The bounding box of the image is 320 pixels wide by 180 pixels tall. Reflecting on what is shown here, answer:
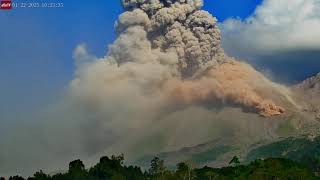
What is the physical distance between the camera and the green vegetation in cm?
13875

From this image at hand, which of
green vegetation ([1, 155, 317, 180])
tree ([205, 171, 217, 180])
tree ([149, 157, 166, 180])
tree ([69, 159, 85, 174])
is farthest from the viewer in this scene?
tree ([149, 157, 166, 180])

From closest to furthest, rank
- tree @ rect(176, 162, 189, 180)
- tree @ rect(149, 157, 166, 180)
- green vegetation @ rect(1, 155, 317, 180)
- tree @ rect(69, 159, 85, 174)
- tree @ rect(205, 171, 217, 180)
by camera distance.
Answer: green vegetation @ rect(1, 155, 317, 180)
tree @ rect(176, 162, 189, 180)
tree @ rect(205, 171, 217, 180)
tree @ rect(69, 159, 85, 174)
tree @ rect(149, 157, 166, 180)

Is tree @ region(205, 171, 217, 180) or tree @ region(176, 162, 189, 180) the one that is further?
tree @ region(205, 171, 217, 180)

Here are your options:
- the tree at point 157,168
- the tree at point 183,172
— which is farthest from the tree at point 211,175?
the tree at point 157,168

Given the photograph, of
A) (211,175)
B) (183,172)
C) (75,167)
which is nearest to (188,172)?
(183,172)

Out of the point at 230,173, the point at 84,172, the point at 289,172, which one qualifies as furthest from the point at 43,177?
the point at 289,172

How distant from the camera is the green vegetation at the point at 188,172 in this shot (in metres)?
139

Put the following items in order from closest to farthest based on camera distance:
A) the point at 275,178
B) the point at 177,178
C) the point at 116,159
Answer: the point at 275,178 → the point at 177,178 → the point at 116,159

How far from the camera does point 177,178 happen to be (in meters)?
148

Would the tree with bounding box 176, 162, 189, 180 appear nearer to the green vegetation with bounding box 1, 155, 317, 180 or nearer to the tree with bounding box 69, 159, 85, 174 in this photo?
the green vegetation with bounding box 1, 155, 317, 180

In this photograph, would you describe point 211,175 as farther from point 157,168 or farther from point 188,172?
point 157,168

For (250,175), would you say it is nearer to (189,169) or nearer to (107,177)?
(189,169)

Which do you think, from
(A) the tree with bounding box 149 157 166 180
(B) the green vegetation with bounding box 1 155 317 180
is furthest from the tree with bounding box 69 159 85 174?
(A) the tree with bounding box 149 157 166 180

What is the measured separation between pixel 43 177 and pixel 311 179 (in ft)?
217
